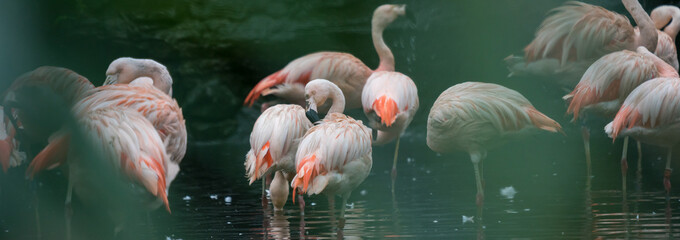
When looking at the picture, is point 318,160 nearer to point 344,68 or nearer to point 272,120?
point 272,120

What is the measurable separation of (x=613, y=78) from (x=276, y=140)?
5.83 feet

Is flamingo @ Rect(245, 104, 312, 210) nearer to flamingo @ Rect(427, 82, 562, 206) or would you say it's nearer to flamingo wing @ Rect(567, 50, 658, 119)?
flamingo @ Rect(427, 82, 562, 206)

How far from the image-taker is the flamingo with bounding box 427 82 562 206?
3113mm

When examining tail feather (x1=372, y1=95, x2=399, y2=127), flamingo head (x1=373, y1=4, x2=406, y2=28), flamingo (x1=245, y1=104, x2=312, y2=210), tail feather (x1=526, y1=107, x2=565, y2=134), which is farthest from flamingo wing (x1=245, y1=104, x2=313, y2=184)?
flamingo head (x1=373, y1=4, x2=406, y2=28)

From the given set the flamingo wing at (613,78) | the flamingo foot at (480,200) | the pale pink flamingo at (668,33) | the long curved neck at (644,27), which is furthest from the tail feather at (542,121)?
the pale pink flamingo at (668,33)

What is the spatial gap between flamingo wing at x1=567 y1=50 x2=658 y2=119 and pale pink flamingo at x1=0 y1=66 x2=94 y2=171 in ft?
8.05

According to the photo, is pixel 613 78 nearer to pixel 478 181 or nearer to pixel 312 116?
pixel 478 181

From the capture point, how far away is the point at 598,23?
4.23 m

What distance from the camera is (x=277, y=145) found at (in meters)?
3.10

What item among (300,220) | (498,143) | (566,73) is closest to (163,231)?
(300,220)

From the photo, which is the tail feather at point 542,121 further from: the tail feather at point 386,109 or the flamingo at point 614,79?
the tail feather at point 386,109

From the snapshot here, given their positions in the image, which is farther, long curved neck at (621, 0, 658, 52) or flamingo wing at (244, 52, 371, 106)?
flamingo wing at (244, 52, 371, 106)

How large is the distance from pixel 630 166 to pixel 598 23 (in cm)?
93

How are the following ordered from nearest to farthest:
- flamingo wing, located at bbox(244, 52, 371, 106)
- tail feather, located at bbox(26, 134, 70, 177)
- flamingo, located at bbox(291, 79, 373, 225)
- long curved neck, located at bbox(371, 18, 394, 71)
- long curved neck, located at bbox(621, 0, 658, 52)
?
tail feather, located at bbox(26, 134, 70, 177), flamingo, located at bbox(291, 79, 373, 225), long curved neck, located at bbox(621, 0, 658, 52), flamingo wing, located at bbox(244, 52, 371, 106), long curved neck, located at bbox(371, 18, 394, 71)
